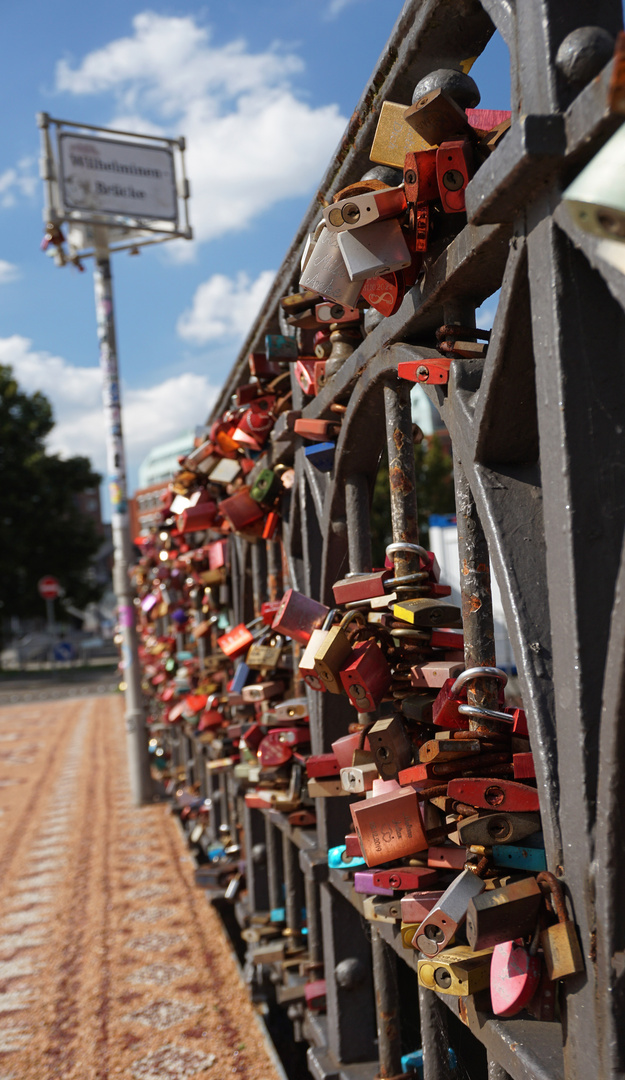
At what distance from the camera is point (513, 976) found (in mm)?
930

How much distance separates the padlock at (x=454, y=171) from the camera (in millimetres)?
1010

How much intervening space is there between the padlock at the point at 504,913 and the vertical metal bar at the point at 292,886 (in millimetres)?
1758

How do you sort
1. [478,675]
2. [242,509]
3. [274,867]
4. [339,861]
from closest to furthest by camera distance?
[478,675] → [339,861] → [242,509] → [274,867]

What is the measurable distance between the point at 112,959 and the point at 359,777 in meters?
2.51

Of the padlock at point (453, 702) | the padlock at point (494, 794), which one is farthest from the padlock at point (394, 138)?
the padlock at point (494, 794)

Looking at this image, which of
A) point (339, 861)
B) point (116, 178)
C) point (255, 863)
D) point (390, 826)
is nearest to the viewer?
point (390, 826)

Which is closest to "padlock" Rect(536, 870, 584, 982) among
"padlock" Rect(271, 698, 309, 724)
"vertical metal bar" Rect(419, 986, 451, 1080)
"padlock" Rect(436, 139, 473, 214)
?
"vertical metal bar" Rect(419, 986, 451, 1080)

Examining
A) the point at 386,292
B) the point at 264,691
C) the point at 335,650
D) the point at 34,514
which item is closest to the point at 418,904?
the point at 335,650

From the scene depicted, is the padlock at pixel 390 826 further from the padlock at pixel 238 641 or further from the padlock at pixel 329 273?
the padlock at pixel 238 641

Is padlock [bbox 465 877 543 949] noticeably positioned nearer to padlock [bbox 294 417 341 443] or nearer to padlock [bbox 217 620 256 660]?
padlock [bbox 294 417 341 443]

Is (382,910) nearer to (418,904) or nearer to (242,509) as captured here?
(418,904)

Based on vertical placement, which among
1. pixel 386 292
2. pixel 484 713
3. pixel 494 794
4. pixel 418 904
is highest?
pixel 386 292

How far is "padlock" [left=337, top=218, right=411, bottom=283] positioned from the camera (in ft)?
3.71

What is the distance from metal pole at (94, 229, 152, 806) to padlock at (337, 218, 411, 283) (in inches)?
228
